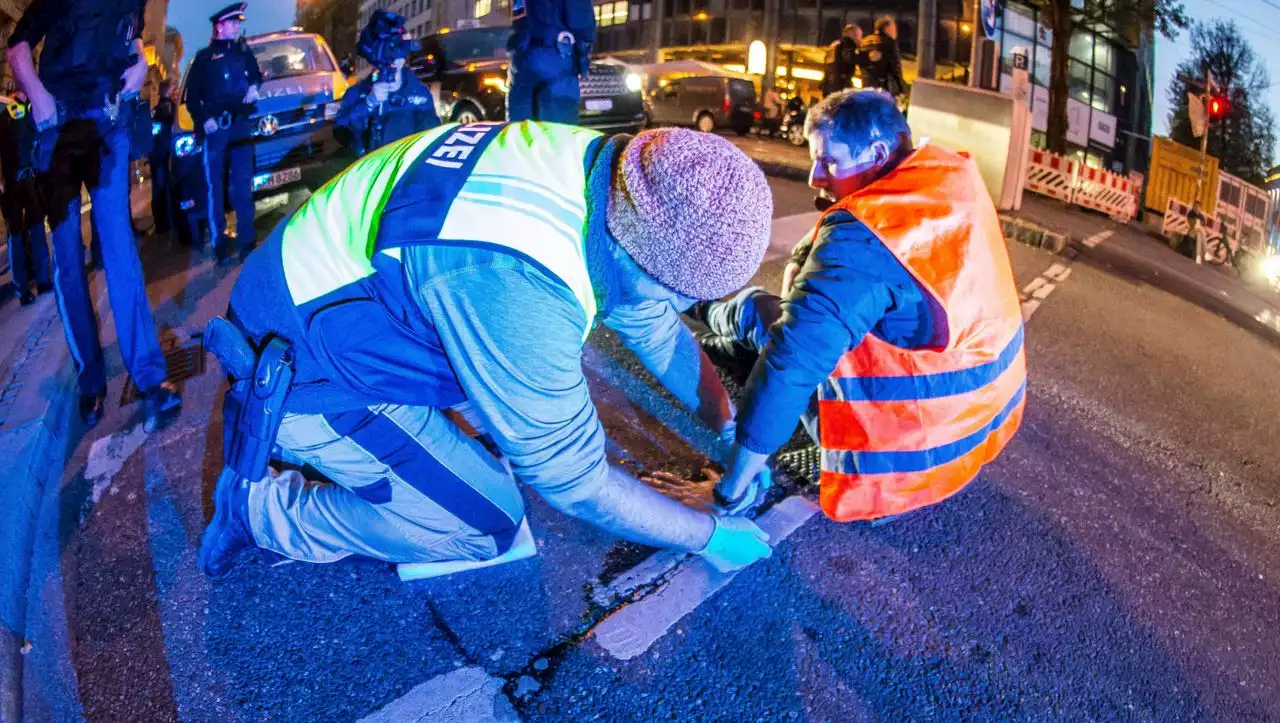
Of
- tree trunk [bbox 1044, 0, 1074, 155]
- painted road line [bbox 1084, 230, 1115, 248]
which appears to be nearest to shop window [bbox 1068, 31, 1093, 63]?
tree trunk [bbox 1044, 0, 1074, 155]

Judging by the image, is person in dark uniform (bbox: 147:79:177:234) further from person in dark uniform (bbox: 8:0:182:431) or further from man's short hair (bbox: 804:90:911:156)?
man's short hair (bbox: 804:90:911:156)

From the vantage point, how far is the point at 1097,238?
863cm

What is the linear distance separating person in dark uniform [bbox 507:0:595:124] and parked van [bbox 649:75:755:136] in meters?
10.0

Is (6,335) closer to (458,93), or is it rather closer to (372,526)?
(372,526)

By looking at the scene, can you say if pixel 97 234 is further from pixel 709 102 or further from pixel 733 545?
pixel 709 102

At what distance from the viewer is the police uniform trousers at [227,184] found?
18.2 feet

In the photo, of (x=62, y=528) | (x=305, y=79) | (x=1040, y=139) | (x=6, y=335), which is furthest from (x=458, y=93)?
(x=1040, y=139)

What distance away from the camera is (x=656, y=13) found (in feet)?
115

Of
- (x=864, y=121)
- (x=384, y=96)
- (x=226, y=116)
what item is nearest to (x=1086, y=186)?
(x=384, y=96)

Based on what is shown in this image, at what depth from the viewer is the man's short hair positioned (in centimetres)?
248

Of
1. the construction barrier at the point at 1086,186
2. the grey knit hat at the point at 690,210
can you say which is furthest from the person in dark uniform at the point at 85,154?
the construction barrier at the point at 1086,186

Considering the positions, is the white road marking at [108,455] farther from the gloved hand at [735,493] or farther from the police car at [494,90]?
the police car at [494,90]

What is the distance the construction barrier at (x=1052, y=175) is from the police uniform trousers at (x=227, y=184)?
10111mm

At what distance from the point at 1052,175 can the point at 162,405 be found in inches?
453
